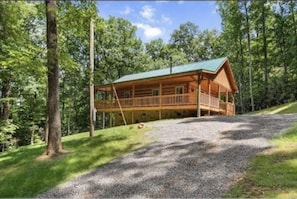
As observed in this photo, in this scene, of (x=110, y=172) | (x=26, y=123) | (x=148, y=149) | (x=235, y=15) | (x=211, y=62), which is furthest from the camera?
(x=235, y=15)

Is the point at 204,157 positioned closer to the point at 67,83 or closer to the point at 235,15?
the point at 235,15

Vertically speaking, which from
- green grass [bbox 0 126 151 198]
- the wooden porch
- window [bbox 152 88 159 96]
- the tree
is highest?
the tree

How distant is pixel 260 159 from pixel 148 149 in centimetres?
396

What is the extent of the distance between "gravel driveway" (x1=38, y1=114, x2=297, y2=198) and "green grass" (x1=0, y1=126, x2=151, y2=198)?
627 mm

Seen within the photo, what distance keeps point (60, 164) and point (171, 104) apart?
42.4ft

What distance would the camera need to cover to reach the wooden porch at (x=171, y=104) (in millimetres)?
20922

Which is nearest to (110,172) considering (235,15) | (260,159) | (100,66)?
(260,159)

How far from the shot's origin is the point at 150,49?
5134 cm

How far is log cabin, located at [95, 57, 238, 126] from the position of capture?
2120cm

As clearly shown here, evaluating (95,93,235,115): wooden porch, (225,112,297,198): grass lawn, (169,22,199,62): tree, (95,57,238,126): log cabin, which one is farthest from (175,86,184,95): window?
(169,22,199,62): tree

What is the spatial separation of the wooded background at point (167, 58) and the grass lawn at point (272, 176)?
45.7 ft

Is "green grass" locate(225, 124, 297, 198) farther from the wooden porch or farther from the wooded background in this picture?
the wooded background

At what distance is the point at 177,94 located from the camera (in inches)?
869

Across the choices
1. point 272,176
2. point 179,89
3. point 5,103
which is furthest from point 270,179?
point 5,103
